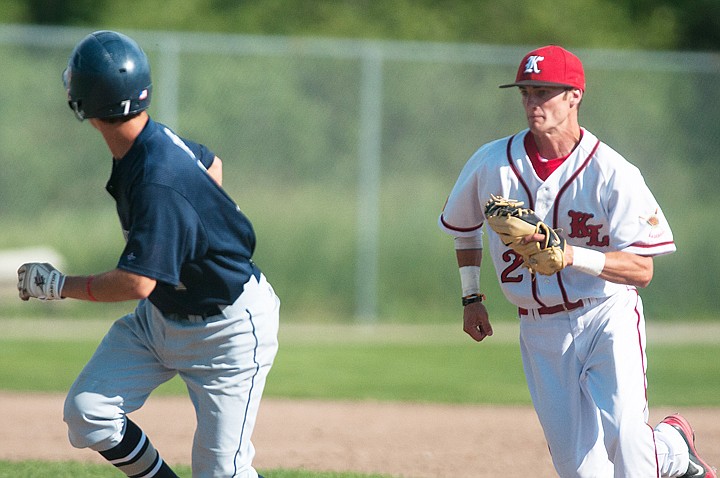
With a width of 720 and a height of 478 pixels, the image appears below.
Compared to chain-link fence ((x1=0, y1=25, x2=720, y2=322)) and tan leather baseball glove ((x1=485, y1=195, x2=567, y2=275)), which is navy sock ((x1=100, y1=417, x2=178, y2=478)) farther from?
chain-link fence ((x1=0, y1=25, x2=720, y2=322))

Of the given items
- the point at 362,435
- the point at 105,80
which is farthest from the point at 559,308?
the point at 362,435

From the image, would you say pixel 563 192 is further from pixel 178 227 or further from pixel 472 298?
pixel 178 227

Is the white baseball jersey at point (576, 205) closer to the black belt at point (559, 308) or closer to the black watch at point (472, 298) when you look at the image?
the black belt at point (559, 308)

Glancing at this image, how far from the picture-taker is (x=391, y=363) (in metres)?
9.97

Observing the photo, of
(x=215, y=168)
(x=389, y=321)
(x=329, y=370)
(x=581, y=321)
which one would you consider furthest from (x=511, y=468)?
(x=389, y=321)

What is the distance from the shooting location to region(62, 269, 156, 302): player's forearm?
3.76 meters

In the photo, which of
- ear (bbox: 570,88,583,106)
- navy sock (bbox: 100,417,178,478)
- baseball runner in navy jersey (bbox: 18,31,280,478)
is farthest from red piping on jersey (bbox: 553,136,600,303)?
navy sock (bbox: 100,417,178,478)

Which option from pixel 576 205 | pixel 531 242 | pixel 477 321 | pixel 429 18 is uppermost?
pixel 429 18

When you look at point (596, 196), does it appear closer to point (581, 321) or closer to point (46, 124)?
point (581, 321)

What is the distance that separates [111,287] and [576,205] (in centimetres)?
185

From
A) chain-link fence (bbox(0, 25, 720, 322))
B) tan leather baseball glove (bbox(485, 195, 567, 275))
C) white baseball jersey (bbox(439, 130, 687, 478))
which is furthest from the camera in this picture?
chain-link fence (bbox(0, 25, 720, 322))

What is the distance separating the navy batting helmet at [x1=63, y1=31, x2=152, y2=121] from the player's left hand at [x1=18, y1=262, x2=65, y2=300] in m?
0.58

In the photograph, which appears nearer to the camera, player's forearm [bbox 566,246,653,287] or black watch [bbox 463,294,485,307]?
player's forearm [bbox 566,246,653,287]

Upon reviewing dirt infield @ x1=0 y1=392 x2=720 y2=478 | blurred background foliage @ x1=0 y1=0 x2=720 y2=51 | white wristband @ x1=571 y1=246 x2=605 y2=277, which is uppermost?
blurred background foliage @ x1=0 y1=0 x2=720 y2=51
